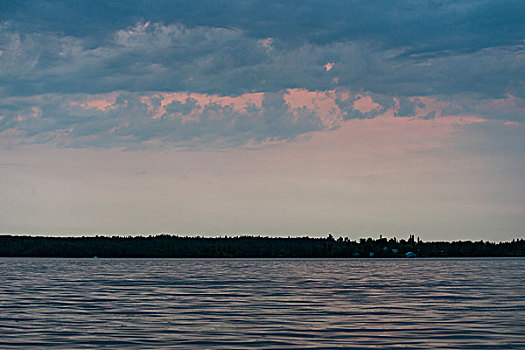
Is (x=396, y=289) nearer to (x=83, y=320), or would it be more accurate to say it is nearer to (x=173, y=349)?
(x=83, y=320)

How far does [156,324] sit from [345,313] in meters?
10.1

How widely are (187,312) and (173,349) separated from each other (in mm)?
13138

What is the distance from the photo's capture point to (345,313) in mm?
37719

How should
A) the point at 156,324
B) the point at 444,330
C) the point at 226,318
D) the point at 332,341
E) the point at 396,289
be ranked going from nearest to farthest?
the point at 332,341
the point at 444,330
the point at 156,324
the point at 226,318
the point at 396,289

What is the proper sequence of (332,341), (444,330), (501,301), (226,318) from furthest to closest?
(501,301)
(226,318)
(444,330)
(332,341)

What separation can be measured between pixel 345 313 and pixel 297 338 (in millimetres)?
9704

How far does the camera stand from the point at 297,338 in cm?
2848

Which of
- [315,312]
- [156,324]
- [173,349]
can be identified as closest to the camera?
[173,349]

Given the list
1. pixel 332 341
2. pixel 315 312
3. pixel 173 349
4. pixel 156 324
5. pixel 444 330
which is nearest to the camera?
pixel 173 349

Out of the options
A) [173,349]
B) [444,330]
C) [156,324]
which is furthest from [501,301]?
[173,349]

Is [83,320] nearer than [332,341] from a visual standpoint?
No

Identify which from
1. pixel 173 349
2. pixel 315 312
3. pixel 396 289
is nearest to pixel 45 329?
pixel 173 349

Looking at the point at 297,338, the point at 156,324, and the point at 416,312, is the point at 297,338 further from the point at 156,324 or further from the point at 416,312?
the point at 416,312

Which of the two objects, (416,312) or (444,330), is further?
(416,312)
